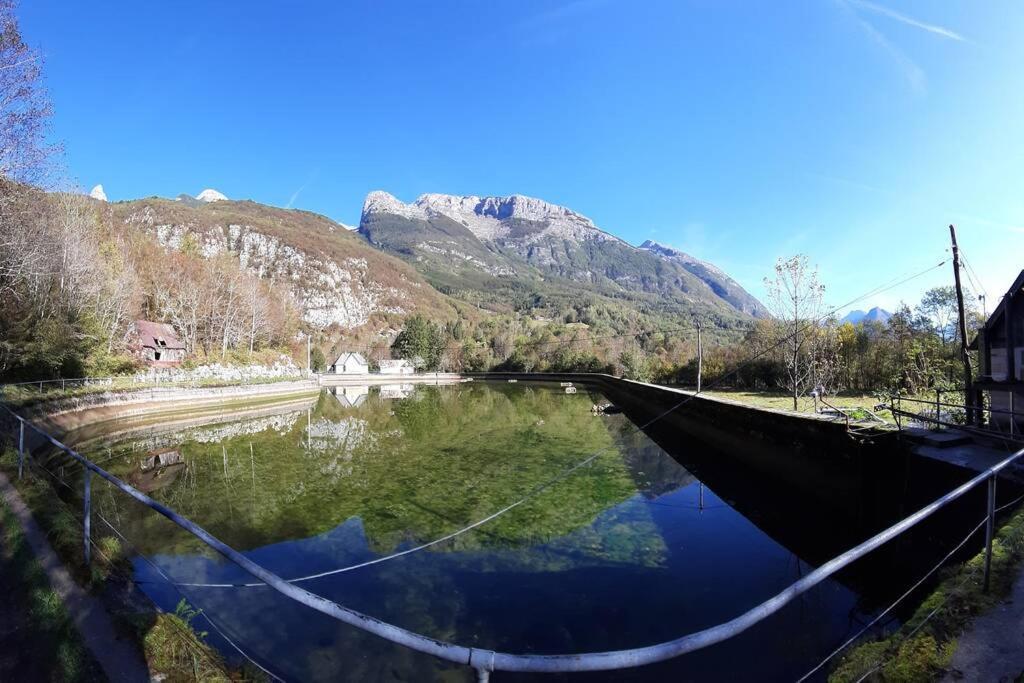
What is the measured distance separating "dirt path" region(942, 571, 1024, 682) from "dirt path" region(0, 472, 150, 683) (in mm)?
4864

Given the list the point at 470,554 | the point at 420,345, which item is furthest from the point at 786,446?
the point at 420,345

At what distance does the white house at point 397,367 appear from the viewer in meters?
81.1

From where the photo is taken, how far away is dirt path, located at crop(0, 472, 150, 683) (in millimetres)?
2971

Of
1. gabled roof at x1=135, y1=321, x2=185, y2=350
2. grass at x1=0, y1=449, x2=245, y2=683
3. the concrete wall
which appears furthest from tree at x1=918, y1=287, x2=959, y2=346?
gabled roof at x1=135, y1=321, x2=185, y2=350

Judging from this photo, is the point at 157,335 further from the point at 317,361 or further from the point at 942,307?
the point at 942,307

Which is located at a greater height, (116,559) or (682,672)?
(116,559)

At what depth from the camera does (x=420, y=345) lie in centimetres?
8356

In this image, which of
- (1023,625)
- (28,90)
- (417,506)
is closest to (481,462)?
(417,506)

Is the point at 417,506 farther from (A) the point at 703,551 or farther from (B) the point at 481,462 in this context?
(A) the point at 703,551

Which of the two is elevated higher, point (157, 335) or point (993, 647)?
point (157, 335)

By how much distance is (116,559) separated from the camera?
501cm

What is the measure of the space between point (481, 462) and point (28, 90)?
15624 mm

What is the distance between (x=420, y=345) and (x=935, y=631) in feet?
270

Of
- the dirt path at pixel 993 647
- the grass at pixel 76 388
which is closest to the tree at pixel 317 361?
the grass at pixel 76 388
